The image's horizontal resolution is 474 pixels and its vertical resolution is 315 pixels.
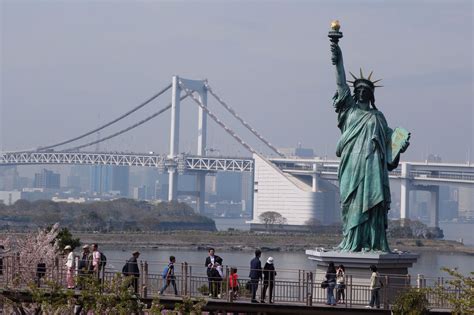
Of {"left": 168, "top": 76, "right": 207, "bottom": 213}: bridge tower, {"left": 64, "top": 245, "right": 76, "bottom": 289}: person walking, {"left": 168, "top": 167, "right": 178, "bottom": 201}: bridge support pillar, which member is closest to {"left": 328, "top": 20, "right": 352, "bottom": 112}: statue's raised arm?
{"left": 64, "top": 245, "right": 76, "bottom": 289}: person walking

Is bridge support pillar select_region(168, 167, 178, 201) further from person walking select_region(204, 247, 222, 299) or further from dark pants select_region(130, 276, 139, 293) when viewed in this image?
dark pants select_region(130, 276, 139, 293)

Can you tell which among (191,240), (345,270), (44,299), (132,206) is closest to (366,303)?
(345,270)

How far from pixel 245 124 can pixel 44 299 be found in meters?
113

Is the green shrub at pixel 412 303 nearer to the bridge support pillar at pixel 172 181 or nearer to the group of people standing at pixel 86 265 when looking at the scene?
the group of people standing at pixel 86 265

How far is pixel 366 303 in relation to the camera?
1905 cm

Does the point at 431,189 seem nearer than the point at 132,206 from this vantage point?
No

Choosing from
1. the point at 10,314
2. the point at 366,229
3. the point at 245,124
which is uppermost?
the point at 245,124

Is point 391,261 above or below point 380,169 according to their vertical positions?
below

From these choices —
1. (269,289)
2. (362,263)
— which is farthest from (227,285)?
(362,263)

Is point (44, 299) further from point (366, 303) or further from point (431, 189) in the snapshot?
point (431, 189)

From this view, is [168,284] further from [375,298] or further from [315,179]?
[315,179]

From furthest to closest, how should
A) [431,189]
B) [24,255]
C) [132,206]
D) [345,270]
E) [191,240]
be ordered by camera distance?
1. [431,189]
2. [132,206]
3. [191,240]
4. [24,255]
5. [345,270]

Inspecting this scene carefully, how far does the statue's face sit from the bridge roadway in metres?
102

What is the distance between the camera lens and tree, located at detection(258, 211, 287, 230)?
118 meters
